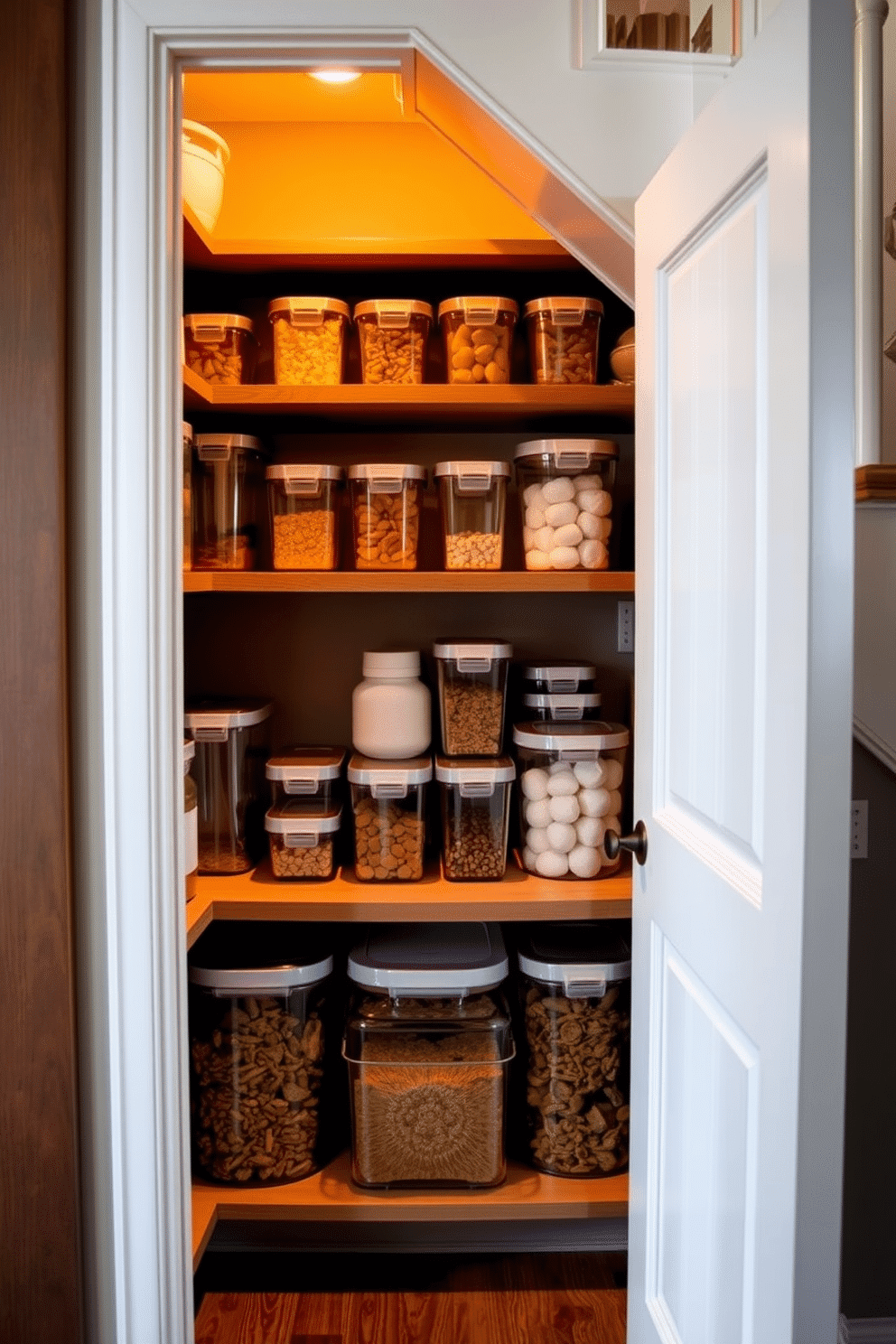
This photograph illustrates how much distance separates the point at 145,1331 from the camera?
1.59m

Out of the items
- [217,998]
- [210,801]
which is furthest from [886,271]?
[217,998]

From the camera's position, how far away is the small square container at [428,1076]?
6.84 feet

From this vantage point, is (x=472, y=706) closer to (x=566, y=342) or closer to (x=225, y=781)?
(x=225, y=781)

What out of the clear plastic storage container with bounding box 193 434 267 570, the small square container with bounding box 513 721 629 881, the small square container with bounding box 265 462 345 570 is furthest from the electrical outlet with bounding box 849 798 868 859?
the clear plastic storage container with bounding box 193 434 267 570

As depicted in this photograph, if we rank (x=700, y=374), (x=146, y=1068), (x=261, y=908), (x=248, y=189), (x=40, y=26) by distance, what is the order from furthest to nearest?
(x=248, y=189), (x=261, y=908), (x=146, y=1068), (x=40, y=26), (x=700, y=374)

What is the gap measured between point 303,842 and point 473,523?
0.72 metres

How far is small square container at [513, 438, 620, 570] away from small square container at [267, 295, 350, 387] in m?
0.43

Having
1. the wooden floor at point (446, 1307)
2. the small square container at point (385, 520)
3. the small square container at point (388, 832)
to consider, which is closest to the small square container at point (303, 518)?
the small square container at point (385, 520)

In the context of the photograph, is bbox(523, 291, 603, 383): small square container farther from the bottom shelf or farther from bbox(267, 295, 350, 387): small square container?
the bottom shelf

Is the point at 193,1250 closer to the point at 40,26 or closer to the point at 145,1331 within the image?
the point at 145,1331

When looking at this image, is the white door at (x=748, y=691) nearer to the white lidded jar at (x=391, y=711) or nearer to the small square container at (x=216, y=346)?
the white lidded jar at (x=391, y=711)

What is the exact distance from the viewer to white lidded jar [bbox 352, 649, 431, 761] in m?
2.20

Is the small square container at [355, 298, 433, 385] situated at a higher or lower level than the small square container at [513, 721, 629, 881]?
higher

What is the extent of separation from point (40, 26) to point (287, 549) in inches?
38.5
